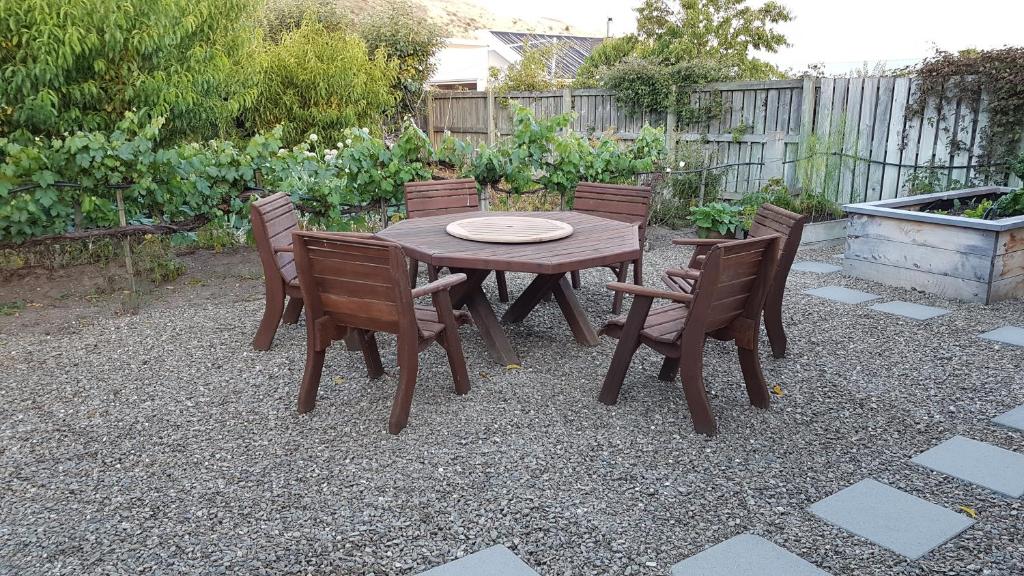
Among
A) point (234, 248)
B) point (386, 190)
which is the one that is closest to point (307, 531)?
point (386, 190)

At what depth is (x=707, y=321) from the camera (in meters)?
2.85

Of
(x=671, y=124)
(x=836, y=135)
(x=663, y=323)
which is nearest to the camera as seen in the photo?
(x=663, y=323)

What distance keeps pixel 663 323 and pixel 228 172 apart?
343cm

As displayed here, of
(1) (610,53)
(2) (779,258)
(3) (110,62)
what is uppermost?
(1) (610,53)

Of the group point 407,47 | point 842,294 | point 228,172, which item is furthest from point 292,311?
point 407,47

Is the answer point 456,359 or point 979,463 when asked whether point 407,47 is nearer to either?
point 456,359

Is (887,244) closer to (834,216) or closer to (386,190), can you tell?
(834,216)

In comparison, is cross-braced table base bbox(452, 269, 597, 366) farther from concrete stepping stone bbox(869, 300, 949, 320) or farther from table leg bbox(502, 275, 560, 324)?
concrete stepping stone bbox(869, 300, 949, 320)

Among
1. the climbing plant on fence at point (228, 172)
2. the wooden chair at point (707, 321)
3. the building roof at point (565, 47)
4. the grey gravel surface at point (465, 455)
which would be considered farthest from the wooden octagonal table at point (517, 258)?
the building roof at point (565, 47)

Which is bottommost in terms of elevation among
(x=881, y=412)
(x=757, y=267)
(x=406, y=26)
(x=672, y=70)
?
(x=881, y=412)

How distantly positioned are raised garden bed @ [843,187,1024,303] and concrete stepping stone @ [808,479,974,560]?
3088 millimetres

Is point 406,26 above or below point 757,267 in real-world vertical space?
above

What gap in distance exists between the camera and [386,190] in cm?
560

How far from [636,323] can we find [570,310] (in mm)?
1016
